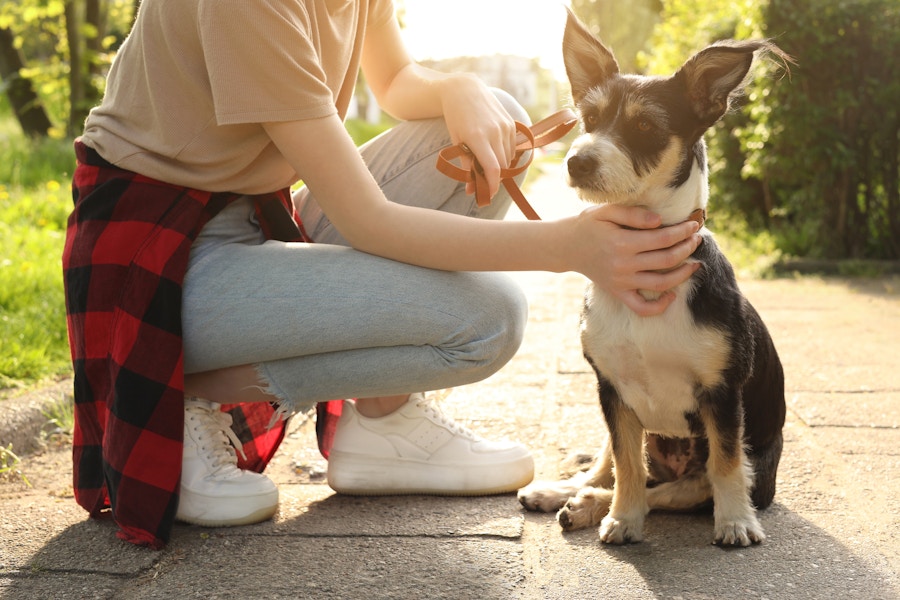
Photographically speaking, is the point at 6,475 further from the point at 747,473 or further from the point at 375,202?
the point at 747,473

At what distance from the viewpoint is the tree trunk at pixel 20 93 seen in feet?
34.4

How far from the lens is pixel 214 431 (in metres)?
2.58

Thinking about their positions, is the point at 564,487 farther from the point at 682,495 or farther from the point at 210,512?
the point at 210,512

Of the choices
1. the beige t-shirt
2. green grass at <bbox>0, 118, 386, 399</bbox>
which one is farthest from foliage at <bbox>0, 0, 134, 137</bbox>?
the beige t-shirt

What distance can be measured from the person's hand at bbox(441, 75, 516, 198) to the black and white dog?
24cm

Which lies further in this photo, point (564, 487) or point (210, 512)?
point (564, 487)

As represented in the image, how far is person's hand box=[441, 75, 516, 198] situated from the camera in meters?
2.55

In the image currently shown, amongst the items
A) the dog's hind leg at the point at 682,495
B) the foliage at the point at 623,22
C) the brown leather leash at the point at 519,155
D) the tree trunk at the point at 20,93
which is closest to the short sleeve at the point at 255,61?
the brown leather leash at the point at 519,155

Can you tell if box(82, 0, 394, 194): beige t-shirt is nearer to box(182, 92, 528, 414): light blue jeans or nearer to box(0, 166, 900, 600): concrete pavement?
box(182, 92, 528, 414): light blue jeans

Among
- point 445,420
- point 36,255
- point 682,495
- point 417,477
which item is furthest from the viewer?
point 36,255

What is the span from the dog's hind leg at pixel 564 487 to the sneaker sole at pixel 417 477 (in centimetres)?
7

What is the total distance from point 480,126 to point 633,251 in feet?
2.08

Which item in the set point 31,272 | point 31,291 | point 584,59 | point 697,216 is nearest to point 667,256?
point 697,216

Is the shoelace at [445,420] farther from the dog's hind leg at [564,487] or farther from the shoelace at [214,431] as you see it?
the shoelace at [214,431]
